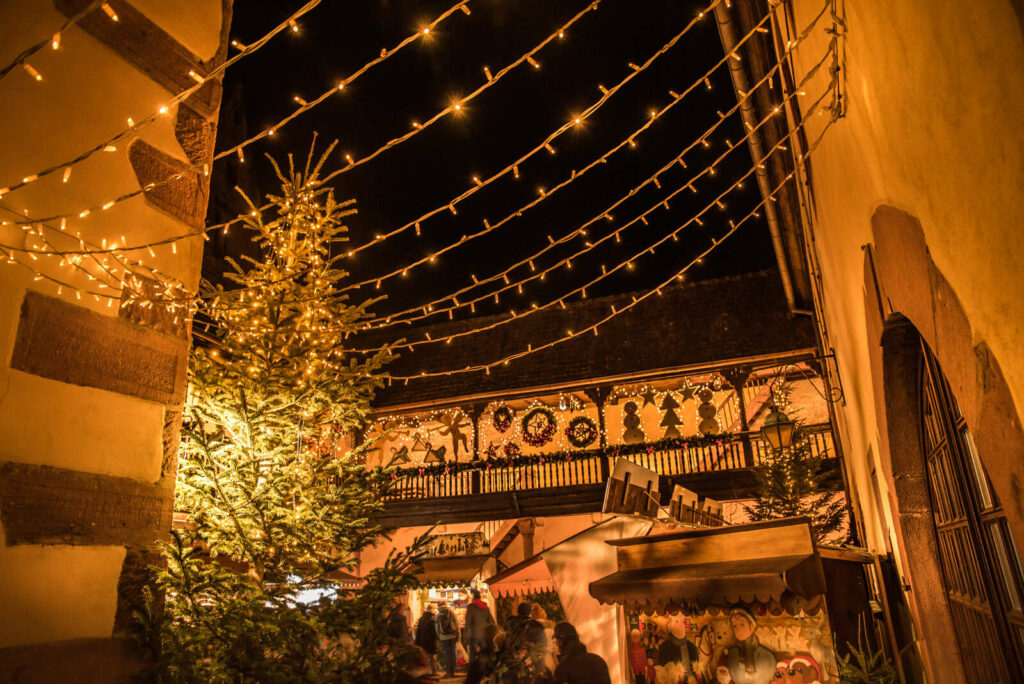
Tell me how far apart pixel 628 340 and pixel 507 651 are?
11010 millimetres

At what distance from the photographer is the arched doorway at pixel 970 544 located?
74.2 inches

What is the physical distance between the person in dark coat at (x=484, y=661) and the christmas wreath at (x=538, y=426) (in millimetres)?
4795

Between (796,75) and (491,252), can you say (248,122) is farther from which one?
(796,75)

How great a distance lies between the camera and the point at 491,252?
38.8 feet

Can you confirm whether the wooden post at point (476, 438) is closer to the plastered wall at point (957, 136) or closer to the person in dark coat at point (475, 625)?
the person in dark coat at point (475, 625)

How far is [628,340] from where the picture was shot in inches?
557

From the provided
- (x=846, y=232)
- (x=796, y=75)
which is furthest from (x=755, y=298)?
(x=846, y=232)

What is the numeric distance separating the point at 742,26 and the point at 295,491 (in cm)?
452

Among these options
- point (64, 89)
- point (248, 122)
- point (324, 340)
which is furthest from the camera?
point (248, 122)

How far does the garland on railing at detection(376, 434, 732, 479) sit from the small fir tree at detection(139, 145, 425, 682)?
6.78 meters

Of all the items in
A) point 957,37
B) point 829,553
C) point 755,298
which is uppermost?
point 755,298

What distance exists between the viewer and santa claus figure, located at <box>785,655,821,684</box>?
3.79 meters

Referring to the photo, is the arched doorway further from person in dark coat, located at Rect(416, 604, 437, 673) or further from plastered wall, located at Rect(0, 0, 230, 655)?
person in dark coat, located at Rect(416, 604, 437, 673)

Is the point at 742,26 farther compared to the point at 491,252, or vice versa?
the point at 491,252
